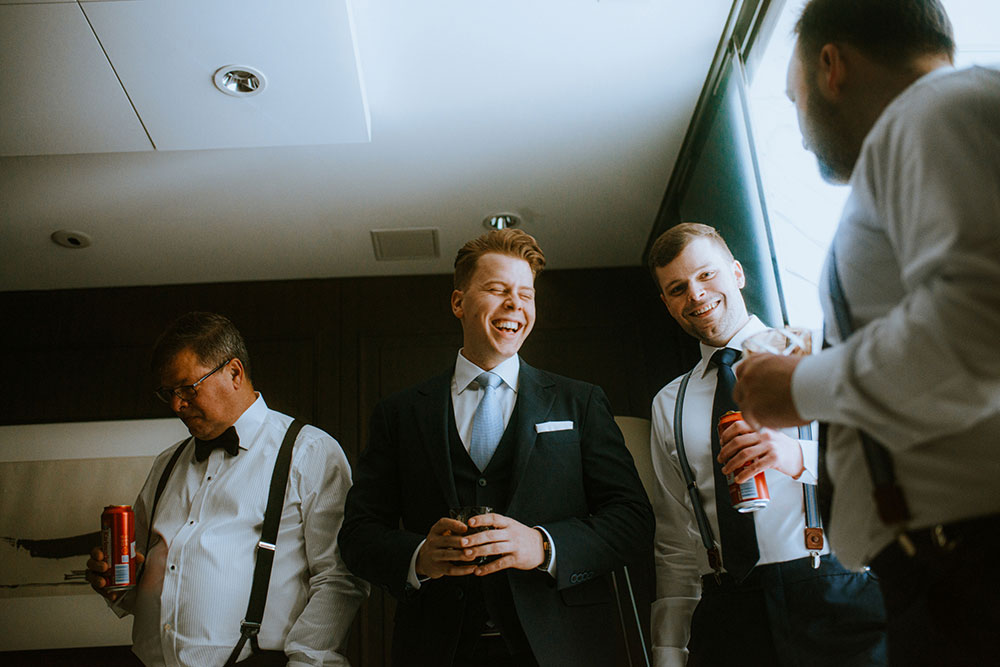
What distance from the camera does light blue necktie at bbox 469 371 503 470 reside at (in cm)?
179

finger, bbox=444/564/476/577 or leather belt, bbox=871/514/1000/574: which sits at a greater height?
finger, bbox=444/564/476/577

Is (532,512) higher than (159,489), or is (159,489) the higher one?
(159,489)

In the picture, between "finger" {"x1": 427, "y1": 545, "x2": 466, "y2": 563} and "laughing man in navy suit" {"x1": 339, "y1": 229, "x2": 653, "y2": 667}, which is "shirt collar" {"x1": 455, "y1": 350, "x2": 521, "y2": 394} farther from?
"finger" {"x1": 427, "y1": 545, "x2": 466, "y2": 563}

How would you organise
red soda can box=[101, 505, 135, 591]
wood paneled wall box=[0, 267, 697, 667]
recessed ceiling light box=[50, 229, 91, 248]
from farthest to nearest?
wood paneled wall box=[0, 267, 697, 667], recessed ceiling light box=[50, 229, 91, 248], red soda can box=[101, 505, 135, 591]

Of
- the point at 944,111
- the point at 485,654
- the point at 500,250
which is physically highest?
the point at 500,250

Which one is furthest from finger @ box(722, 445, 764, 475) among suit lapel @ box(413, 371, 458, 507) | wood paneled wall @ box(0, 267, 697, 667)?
wood paneled wall @ box(0, 267, 697, 667)

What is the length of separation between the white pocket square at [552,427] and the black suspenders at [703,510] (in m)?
0.28

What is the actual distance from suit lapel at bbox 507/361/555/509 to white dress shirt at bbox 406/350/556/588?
3cm

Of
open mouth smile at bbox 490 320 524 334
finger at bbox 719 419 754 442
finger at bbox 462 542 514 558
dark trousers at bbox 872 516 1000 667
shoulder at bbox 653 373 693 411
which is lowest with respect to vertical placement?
dark trousers at bbox 872 516 1000 667

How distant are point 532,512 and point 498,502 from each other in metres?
0.08

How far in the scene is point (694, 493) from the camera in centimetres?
180

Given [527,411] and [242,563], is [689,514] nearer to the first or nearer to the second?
[527,411]

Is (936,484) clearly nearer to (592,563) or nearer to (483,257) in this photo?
(592,563)

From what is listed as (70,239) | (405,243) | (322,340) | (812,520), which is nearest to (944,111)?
(812,520)
